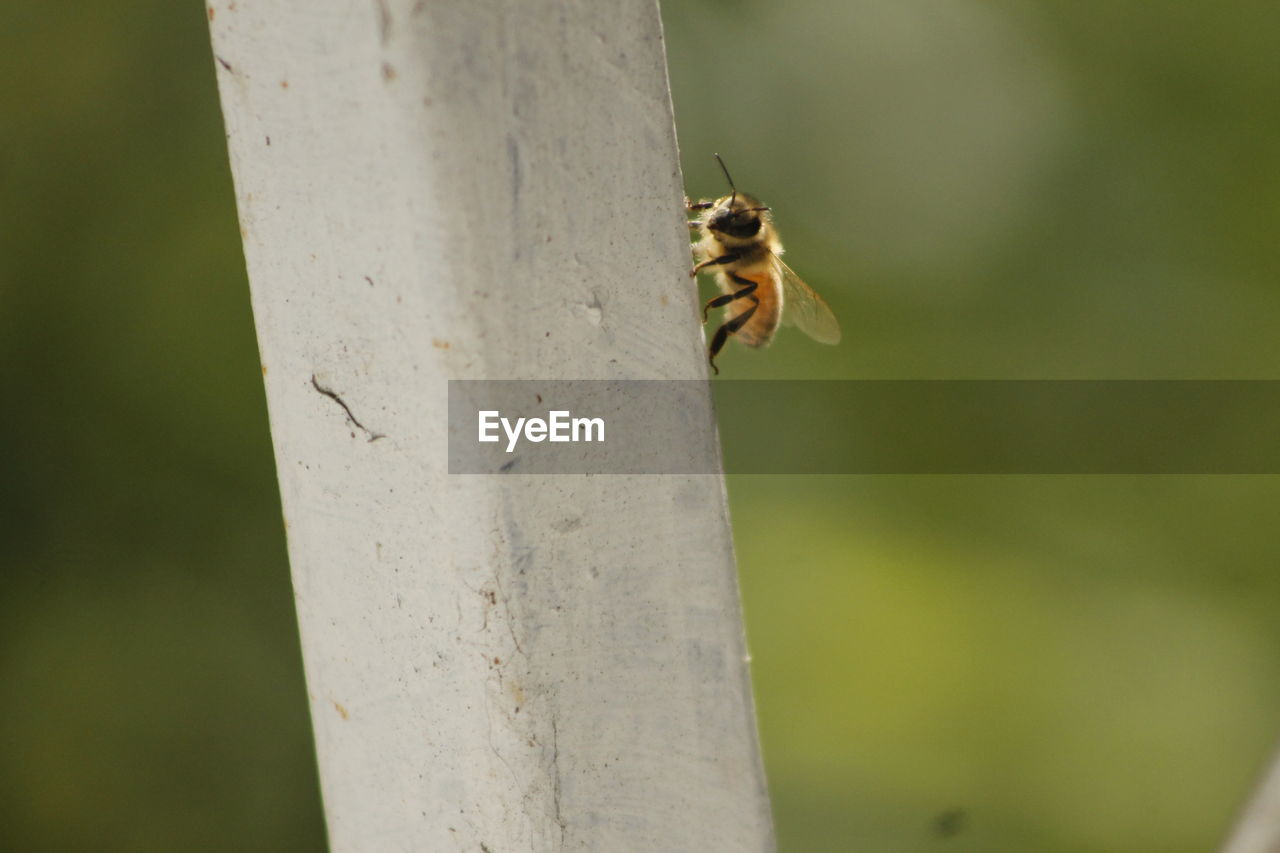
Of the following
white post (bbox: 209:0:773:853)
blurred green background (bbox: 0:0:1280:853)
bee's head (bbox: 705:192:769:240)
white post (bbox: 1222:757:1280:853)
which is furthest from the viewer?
blurred green background (bbox: 0:0:1280:853)

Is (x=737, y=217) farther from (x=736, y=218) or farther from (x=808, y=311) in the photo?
(x=808, y=311)

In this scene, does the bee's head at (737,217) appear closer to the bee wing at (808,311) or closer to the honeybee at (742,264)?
the honeybee at (742,264)

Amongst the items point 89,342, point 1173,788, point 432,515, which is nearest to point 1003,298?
point 1173,788

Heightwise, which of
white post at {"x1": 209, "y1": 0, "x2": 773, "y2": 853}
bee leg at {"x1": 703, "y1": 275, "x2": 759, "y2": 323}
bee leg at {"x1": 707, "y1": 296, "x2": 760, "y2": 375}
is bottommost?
white post at {"x1": 209, "y1": 0, "x2": 773, "y2": 853}

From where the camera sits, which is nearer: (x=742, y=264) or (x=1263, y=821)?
(x=1263, y=821)

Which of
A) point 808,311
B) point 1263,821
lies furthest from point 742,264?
point 1263,821

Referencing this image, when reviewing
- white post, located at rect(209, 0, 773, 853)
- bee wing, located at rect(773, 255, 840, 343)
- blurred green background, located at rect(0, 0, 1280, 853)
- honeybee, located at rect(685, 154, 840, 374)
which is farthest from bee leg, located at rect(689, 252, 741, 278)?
blurred green background, located at rect(0, 0, 1280, 853)

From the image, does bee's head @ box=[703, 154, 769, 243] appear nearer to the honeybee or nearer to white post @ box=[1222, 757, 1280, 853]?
the honeybee
